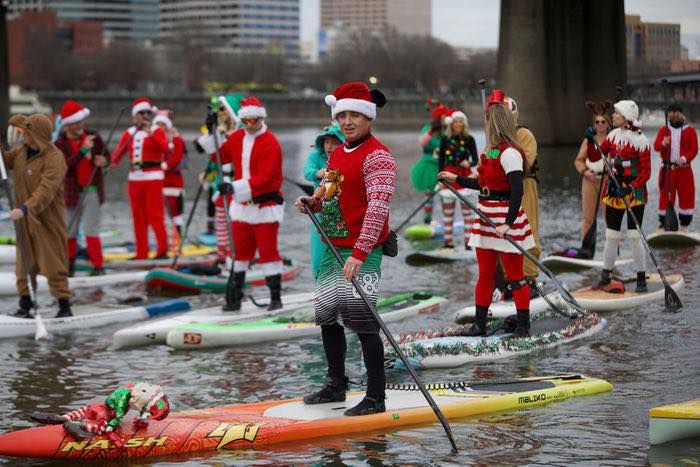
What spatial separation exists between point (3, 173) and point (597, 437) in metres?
6.05

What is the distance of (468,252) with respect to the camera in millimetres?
15430

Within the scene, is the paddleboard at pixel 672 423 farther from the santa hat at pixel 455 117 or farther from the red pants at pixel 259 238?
the santa hat at pixel 455 117

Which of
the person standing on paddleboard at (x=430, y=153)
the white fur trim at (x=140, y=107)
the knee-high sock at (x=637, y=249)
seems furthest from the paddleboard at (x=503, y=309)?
the person standing on paddleboard at (x=430, y=153)

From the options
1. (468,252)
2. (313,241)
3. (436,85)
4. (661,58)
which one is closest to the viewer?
(313,241)

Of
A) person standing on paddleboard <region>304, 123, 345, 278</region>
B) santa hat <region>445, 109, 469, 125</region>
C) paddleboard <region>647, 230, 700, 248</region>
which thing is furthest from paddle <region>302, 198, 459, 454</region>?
paddleboard <region>647, 230, 700, 248</region>

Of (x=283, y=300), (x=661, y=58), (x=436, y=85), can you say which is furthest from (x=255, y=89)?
(x=283, y=300)

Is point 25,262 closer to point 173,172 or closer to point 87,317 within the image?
point 87,317

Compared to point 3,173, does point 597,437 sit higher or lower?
lower

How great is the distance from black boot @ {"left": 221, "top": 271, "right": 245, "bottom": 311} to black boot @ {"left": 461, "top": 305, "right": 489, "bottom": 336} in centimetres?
250

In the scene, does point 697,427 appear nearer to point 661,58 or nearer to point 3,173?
point 3,173

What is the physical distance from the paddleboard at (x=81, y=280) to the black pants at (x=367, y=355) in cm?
658

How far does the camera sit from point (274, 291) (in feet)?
37.7

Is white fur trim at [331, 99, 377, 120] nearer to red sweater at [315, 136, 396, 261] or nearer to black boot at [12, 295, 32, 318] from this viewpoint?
red sweater at [315, 136, 396, 261]

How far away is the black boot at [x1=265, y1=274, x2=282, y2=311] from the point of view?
11422mm
